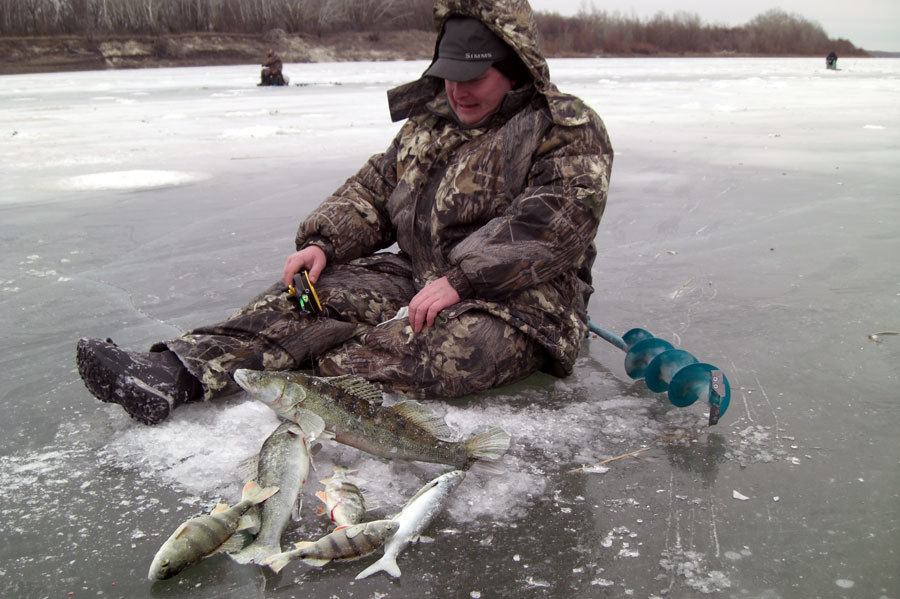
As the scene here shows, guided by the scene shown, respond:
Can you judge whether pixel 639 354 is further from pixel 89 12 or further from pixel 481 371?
pixel 89 12

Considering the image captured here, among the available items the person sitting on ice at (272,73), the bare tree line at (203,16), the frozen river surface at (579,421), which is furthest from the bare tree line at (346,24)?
the frozen river surface at (579,421)

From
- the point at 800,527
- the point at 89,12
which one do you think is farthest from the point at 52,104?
the point at 89,12

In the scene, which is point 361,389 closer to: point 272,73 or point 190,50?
point 272,73

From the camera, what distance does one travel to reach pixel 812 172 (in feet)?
26.8

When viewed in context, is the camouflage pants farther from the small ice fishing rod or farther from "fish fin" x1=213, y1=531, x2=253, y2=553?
"fish fin" x1=213, y1=531, x2=253, y2=553

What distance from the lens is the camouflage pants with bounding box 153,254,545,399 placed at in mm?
3229

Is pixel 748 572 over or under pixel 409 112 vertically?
under

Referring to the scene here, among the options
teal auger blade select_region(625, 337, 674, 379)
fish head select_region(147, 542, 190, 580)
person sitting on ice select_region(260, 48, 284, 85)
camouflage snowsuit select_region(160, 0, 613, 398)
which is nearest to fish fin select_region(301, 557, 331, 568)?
fish head select_region(147, 542, 190, 580)

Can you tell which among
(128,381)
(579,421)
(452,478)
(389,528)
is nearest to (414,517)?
(389,528)

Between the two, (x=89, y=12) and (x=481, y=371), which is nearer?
(x=481, y=371)

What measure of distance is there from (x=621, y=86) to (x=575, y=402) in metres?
20.1

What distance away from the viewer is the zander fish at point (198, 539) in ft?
6.96

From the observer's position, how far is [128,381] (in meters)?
3.04

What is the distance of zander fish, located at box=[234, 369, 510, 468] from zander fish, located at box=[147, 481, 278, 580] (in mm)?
426
